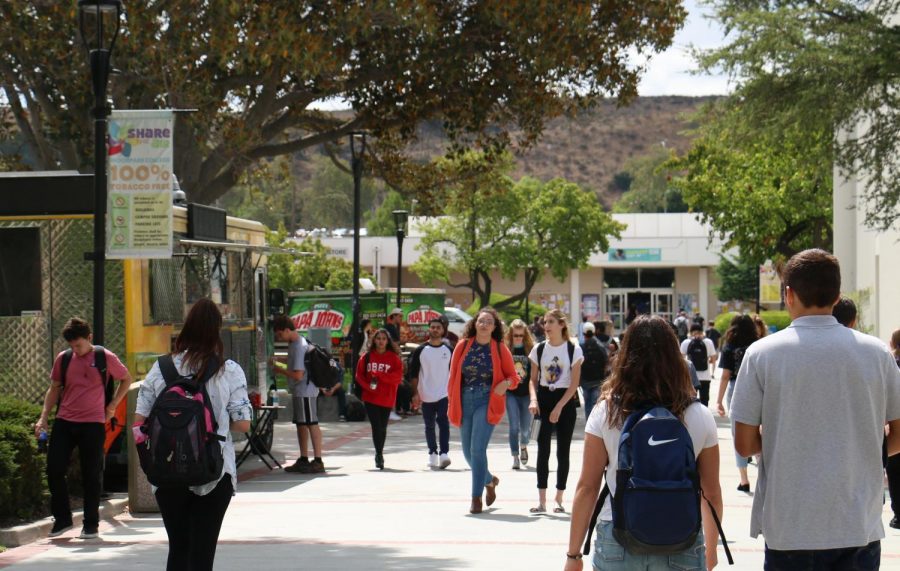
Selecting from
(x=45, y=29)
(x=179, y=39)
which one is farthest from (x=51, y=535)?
(x=45, y=29)

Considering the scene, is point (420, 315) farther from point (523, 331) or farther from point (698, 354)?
point (523, 331)

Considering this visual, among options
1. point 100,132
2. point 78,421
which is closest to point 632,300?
point 100,132

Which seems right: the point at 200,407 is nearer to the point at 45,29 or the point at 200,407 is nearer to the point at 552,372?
the point at 552,372

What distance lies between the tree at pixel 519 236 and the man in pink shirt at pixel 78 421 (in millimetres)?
50959

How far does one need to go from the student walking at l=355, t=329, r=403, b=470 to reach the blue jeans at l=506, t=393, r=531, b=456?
132cm

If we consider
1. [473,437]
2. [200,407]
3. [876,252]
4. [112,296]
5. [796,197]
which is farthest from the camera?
[796,197]

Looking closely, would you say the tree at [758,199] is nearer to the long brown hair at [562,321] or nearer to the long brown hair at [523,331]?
the long brown hair at [523,331]

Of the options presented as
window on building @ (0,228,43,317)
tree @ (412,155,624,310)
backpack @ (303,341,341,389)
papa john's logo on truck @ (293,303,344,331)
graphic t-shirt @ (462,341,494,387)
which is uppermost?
tree @ (412,155,624,310)

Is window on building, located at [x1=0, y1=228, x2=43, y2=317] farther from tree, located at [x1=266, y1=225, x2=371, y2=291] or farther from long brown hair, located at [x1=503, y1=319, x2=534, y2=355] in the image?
tree, located at [x1=266, y1=225, x2=371, y2=291]

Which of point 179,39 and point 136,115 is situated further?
point 179,39

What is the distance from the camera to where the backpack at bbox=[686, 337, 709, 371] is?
65.9 ft

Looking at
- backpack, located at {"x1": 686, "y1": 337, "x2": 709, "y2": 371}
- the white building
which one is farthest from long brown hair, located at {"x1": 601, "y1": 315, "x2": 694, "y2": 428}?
the white building

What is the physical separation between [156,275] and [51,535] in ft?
13.7

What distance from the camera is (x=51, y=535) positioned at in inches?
→ 442
